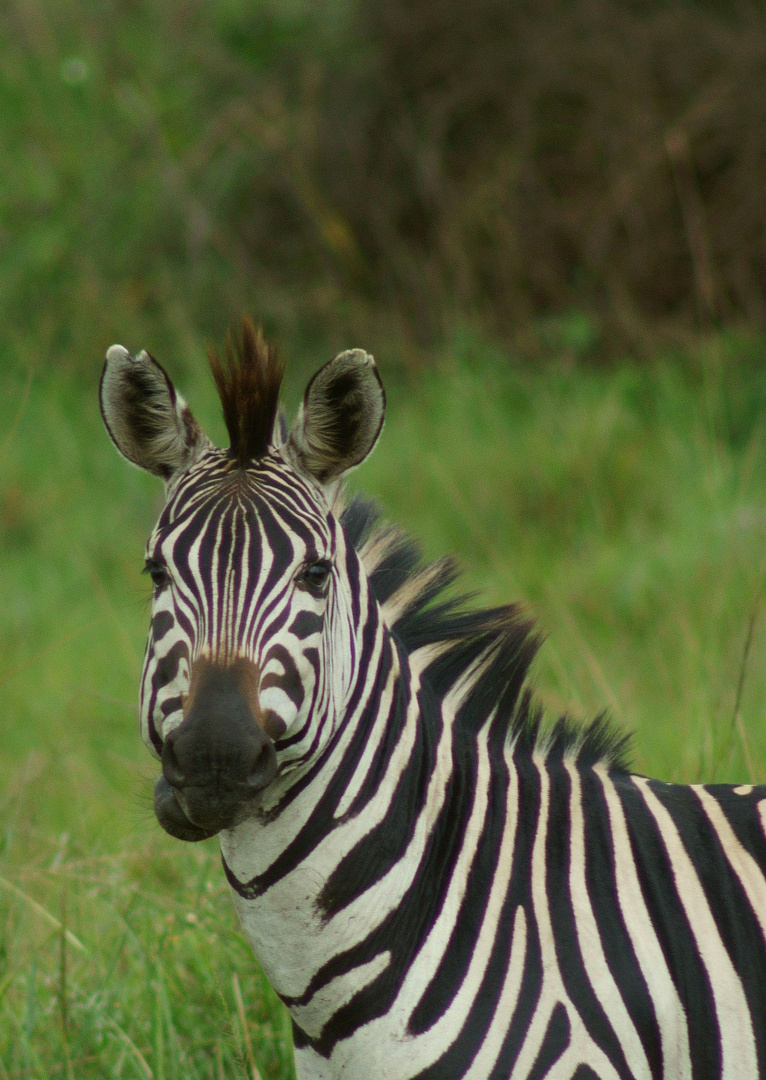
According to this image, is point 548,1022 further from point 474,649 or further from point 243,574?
point 243,574

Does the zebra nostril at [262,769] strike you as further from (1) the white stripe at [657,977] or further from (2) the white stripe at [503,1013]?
(1) the white stripe at [657,977]

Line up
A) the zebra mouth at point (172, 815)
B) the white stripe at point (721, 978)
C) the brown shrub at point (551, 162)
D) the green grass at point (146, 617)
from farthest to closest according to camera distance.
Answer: the brown shrub at point (551, 162) → the green grass at point (146, 617) → the white stripe at point (721, 978) → the zebra mouth at point (172, 815)

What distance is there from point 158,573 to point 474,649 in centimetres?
66

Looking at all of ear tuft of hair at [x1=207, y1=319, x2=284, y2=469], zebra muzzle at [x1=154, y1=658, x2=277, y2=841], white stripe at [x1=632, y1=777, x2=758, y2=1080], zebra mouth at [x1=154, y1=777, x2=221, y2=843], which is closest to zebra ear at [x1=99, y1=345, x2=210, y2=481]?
ear tuft of hair at [x1=207, y1=319, x2=284, y2=469]

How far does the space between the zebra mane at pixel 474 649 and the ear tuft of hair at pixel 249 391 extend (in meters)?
0.34

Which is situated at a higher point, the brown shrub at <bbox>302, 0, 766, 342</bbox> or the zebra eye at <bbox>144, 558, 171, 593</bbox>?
the brown shrub at <bbox>302, 0, 766, 342</bbox>

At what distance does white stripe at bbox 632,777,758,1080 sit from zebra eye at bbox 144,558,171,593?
1.04m

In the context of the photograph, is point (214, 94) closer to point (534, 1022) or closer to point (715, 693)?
point (715, 693)

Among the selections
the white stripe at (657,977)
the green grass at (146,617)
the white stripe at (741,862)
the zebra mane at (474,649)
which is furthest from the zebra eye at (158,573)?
the white stripe at (741,862)

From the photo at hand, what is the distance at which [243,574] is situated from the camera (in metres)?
2.11

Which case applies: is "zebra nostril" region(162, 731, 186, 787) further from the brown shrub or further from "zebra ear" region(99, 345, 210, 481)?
the brown shrub

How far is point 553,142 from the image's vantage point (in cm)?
921

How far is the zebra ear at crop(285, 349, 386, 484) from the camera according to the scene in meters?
2.25

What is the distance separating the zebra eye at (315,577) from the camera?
2154mm
